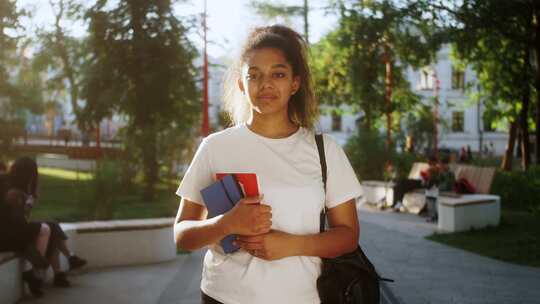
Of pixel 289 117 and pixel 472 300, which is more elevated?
pixel 289 117

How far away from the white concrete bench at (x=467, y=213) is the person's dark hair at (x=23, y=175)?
282 inches

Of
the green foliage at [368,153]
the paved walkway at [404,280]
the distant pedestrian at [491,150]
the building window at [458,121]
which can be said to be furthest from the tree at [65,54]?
the building window at [458,121]

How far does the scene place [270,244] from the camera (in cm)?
184

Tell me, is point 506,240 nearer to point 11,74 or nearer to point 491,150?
point 11,74

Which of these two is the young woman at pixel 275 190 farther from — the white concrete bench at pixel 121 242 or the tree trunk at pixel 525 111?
the tree trunk at pixel 525 111

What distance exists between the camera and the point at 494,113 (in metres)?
22.4

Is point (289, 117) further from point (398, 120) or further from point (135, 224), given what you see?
point (398, 120)

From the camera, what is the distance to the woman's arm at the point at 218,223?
1.79m

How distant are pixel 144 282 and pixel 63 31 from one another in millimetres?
22628

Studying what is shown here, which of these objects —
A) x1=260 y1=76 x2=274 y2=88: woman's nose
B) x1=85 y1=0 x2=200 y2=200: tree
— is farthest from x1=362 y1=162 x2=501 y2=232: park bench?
x1=260 y1=76 x2=274 y2=88: woman's nose

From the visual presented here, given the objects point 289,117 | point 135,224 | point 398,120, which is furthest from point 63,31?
point 289,117

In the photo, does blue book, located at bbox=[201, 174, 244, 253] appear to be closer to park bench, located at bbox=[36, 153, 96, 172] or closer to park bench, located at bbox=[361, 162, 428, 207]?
park bench, located at bbox=[361, 162, 428, 207]

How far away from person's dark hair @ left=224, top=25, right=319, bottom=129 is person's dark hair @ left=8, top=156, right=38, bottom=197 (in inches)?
241

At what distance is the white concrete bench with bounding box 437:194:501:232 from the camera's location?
36.9 ft
